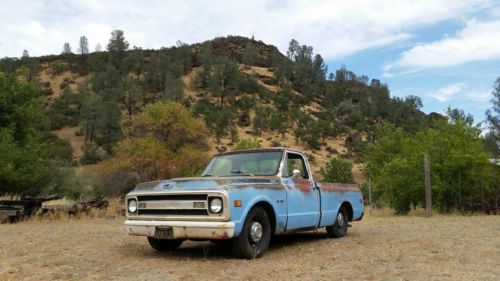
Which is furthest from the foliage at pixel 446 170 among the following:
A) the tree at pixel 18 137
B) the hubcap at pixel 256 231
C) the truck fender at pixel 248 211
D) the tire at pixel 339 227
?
the tree at pixel 18 137

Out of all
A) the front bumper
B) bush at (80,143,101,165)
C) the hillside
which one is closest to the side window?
the front bumper

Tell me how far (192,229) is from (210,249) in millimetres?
1731

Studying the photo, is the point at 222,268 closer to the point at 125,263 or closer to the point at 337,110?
the point at 125,263

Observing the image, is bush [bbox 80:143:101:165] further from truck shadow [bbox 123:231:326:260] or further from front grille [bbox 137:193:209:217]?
front grille [bbox 137:193:209:217]

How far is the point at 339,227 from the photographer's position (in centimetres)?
1062

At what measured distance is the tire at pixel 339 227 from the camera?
10.4 m

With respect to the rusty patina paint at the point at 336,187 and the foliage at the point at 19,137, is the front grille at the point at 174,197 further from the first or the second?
the foliage at the point at 19,137

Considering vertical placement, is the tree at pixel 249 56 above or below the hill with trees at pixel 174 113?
above

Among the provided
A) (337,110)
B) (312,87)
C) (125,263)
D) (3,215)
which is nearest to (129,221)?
(125,263)

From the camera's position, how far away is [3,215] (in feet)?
50.2

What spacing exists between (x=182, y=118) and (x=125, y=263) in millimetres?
Result: 21940

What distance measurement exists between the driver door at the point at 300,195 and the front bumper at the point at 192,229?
1739 millimetres

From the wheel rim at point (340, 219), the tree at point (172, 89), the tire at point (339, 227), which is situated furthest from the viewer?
the tree at point (172, 89)

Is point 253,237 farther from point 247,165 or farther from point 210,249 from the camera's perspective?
point 247,165
